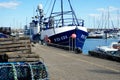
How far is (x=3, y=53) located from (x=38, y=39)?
116 feet

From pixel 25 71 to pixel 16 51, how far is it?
1.95 metres

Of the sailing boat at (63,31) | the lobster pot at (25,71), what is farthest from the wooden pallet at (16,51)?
the sailing boat at (63,31)

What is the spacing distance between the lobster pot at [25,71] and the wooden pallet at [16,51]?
0.54 meters

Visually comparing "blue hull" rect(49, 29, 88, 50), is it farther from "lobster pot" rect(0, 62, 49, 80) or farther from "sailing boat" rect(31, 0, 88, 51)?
"lobster pot" rect(0, 62, 49, 80)

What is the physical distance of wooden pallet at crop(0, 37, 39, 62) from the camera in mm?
12160

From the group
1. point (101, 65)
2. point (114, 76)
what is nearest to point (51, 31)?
point (101, 65)

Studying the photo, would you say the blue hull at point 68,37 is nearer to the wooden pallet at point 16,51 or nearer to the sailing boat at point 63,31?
the sailing boat at point 63,31

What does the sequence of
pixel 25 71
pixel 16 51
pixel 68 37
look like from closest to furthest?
pixel 25 71 < pixel 16 51 < pixel 68 37

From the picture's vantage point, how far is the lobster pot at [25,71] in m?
11.0

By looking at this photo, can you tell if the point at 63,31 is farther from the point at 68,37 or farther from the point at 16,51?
the point at 16,51


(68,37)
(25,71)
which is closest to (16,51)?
(25,71)

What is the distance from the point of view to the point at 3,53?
43.3 ft

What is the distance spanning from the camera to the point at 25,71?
11633mm

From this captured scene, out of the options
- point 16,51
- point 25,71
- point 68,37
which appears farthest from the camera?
point 68,37
